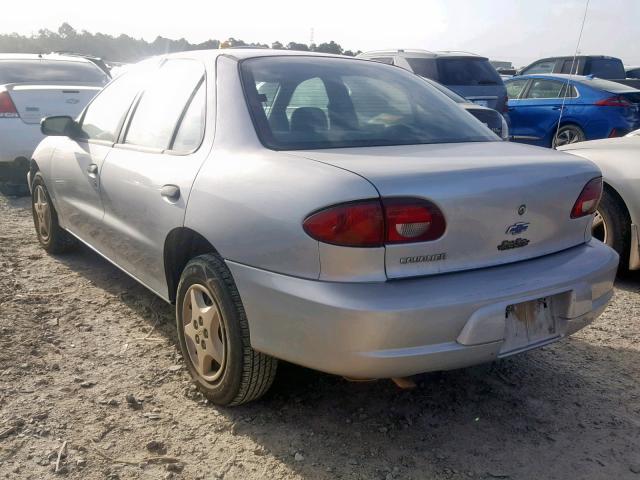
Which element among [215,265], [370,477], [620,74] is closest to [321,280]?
[215,265]

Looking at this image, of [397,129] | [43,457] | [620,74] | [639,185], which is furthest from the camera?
[620,74]

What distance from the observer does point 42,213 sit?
5.09 metres

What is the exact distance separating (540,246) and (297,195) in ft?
3.41

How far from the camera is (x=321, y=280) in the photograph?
2273 millimetres

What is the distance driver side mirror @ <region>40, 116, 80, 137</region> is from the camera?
168 inches

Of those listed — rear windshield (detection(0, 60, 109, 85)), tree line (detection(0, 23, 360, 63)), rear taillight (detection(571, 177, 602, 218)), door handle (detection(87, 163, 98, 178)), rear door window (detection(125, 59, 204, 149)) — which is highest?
rear door window (detection(125, 59, 204, 149))

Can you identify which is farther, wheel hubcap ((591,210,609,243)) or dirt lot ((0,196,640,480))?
wheel hubcap ((591,210,609,243))

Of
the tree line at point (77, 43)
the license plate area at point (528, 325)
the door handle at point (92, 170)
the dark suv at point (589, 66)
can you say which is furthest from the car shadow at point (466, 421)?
the tree line at point (77, 43)

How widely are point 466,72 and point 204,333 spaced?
757 centimetres

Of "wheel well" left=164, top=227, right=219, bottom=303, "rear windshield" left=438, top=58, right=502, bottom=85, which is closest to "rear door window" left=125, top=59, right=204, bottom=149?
"wheel well" left=164, top=227, right=219, bottom=303

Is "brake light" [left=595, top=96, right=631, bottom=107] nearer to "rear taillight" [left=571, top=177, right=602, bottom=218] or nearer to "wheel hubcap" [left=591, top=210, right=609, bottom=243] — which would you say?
"wheel hubcap" [left=591, top=210, right=609, bottom=243]

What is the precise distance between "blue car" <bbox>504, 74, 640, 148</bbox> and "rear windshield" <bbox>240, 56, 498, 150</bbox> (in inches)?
248

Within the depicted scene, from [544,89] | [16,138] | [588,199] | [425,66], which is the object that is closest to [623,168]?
[588,199]

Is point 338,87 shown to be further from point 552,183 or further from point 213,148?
point 552,183
